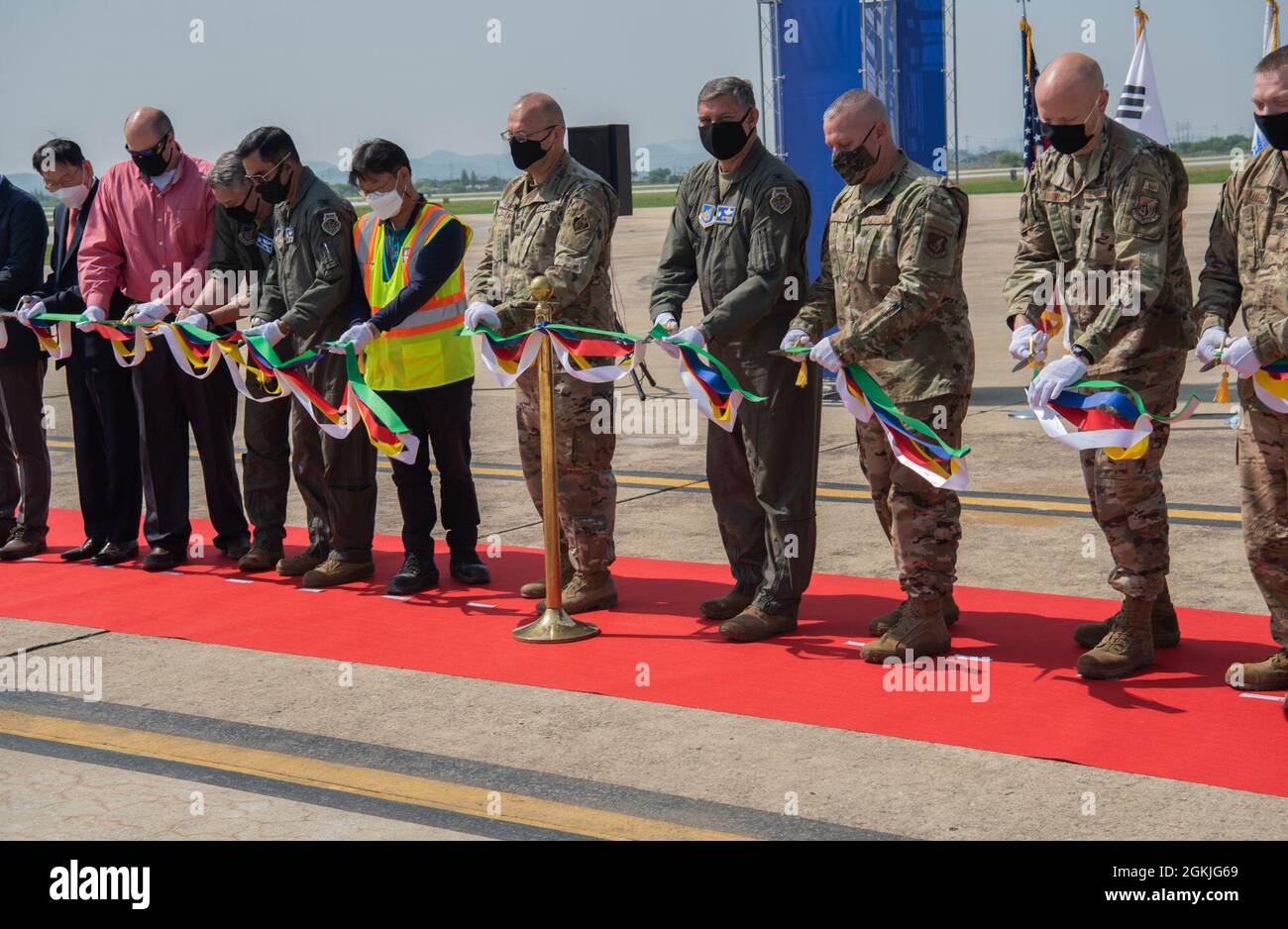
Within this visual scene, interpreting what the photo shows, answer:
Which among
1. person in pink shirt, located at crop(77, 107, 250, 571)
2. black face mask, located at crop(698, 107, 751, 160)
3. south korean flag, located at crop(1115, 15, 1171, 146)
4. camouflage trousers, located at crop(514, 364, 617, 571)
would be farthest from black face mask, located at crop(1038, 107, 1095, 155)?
south korean flag, located at crop(1115, 15, 1171, 146)

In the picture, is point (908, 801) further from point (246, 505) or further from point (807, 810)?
point (246, 505)

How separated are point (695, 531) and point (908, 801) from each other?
430cm

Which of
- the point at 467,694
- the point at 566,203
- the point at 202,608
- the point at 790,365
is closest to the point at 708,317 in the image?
the point at 790,365

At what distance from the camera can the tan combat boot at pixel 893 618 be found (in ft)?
20.7

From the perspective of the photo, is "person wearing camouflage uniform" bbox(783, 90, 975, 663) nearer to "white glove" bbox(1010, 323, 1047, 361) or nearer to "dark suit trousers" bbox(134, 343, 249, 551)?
"white glove" bbox(1010, 323, 1047, 361)

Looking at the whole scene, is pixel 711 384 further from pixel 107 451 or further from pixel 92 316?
pixel 107 451

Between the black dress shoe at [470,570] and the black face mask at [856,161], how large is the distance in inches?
116

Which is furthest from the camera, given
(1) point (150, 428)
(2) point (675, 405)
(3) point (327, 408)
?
(2) point (675, 405)

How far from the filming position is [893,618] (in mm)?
6332

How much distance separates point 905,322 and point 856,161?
69 cm

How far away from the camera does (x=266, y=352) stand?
7559mm

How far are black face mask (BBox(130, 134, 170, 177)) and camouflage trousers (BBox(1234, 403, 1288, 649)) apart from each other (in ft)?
18.1

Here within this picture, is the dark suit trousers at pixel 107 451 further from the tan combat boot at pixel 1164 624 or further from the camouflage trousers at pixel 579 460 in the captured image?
the tan combat boot at pixel 1164 624

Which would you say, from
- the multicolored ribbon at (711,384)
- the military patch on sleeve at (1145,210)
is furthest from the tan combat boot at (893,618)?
the military patch on sleeve at (1145,210)
